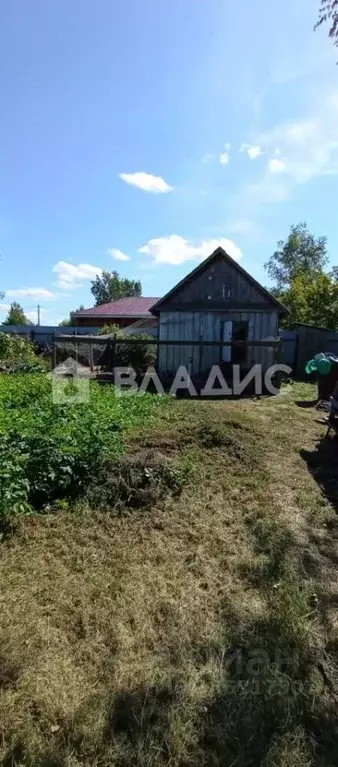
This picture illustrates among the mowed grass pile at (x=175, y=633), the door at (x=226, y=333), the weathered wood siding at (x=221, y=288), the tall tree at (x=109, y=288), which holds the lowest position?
the mowed grass pile at (x=175, y=633)

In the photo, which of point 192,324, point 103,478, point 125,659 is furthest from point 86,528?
point 192,324

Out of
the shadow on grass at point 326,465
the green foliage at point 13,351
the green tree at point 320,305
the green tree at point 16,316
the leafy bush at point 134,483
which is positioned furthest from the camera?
the green tree at point 16,316

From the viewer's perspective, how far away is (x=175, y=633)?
2.37 meters

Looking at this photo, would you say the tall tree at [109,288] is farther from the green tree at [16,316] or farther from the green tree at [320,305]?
the green tree at [320,305]

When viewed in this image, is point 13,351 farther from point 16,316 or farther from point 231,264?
point 16,316

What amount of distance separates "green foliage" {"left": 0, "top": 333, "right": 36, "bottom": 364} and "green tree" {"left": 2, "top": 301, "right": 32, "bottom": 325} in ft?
103

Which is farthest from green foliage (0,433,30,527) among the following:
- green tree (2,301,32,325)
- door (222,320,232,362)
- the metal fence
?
green tree (2,301,32,325)

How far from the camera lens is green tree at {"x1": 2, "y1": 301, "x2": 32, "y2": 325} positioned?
1727 inches

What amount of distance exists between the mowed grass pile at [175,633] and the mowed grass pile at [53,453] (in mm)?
279

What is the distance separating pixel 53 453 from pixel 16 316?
4449 centimetres

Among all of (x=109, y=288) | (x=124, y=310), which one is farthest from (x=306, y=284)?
(x=109, y=288)

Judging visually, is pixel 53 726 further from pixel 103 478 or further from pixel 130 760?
pixel 103 478

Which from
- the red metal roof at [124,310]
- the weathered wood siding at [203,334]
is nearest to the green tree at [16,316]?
the red metal roof at [124,310]

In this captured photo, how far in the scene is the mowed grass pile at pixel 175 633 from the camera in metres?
1.79
